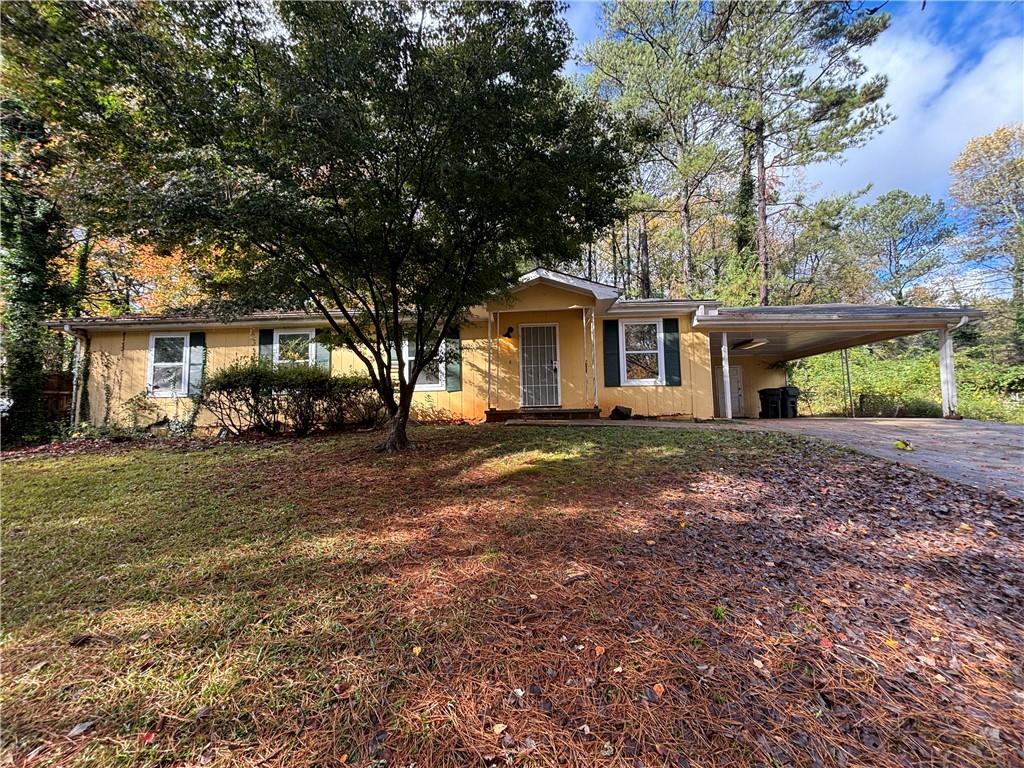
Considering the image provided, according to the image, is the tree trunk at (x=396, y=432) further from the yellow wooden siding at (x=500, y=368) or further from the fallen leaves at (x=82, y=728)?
the fallen leaves at (x=82, y=728)

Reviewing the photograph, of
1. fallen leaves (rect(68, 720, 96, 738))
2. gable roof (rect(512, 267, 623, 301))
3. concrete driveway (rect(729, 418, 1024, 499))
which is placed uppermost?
gable roof (rect(512, 267, 623, 301))

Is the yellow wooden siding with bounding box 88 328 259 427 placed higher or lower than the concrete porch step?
higher

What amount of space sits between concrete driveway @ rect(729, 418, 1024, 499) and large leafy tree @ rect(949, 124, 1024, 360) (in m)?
16.8

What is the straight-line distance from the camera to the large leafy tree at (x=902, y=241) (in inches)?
874

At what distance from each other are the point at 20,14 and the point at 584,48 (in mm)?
15675

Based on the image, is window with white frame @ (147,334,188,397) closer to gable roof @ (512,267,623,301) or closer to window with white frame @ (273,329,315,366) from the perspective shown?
window with white frame @ (273,329,315,366)

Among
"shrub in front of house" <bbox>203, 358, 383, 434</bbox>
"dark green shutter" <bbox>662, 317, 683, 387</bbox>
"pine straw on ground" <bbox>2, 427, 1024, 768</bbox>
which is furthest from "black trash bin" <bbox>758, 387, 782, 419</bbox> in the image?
"shrub in front of house" <bbox>203, 358, 383, 434</bbox>

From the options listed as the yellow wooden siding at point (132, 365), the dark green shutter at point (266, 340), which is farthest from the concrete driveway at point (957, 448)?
the yellow wooden siding at point (132, 365)

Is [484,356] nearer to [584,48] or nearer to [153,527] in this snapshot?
[153,527]

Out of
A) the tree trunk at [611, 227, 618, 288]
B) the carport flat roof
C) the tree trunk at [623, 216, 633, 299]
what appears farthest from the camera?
the tree trunk at [623, 216, 633, 299]

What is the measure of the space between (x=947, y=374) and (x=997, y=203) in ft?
57.8

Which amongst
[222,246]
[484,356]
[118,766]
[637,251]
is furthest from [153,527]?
[637,251]

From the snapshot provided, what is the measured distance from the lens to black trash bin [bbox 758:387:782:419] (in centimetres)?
1227

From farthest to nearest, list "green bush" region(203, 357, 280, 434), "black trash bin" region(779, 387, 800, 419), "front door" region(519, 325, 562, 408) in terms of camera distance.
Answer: "black trash bin" region(779, 387, 800, 419) < "front door" region(519, 325, 562, 408) < "green bush" region(203, 357, 280, 434)
